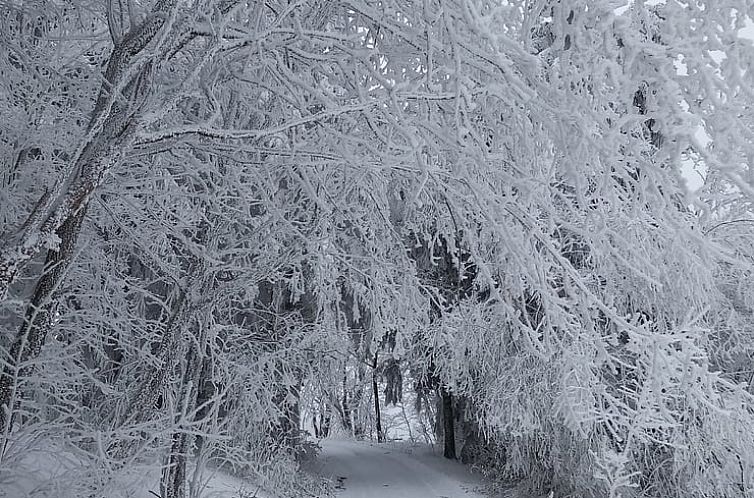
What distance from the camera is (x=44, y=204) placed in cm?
319

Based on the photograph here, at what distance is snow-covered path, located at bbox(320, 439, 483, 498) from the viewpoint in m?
13.7

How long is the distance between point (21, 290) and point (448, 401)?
1198 centimetres

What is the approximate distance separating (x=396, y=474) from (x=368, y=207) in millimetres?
11392

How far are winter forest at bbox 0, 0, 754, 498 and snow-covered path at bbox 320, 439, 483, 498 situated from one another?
8.57ft

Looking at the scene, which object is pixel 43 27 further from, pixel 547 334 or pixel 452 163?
pixel 547 334

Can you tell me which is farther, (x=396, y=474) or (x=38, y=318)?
(x=396, y=474)

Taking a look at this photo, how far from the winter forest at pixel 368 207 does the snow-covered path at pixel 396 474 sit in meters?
2.61

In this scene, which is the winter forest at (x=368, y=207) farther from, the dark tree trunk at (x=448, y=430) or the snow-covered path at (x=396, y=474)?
the dark tree trunk at (x=448, y=430)

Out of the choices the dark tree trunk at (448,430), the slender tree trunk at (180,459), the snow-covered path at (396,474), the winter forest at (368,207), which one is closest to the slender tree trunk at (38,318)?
the winter forest at (368,207)

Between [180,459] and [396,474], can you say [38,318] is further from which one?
[396,474]

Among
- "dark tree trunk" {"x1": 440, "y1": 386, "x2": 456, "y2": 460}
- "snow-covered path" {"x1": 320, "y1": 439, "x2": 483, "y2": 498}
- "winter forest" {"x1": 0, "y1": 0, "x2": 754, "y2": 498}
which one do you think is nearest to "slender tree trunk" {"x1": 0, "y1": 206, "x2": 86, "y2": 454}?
"winter forest" {"x1": 0, "y1": 0, "x2": 754, "y2": 498}

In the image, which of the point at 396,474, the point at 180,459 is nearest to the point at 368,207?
the point at 180,459

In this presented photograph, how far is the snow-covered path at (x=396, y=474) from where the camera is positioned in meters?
13.7

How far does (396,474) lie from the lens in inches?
628
